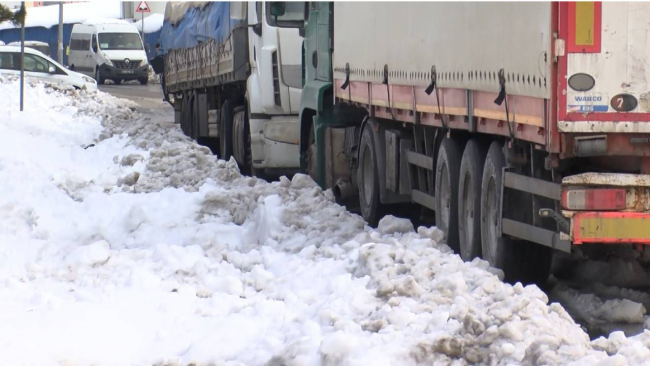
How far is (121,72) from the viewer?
166ft

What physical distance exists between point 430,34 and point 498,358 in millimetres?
4519

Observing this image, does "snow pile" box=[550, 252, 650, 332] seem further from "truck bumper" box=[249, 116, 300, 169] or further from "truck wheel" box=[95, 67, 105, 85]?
"truck wheel" box=[95, 67, 105, 85]

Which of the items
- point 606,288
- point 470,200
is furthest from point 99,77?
point 606,288

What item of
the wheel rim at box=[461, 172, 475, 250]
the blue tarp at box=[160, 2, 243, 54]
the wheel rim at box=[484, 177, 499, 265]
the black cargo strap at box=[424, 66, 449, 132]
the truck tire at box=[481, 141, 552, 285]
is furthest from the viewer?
the blue tarp at box=[160, 2, 243, 54]

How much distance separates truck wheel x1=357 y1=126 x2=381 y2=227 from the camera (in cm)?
1327

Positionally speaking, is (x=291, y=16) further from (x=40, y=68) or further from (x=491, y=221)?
(x=40, y=68)

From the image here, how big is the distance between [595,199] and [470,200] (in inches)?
85.2

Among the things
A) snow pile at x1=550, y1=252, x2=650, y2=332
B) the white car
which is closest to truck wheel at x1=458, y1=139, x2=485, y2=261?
snow pile at x1=550, y1=252, x2=650, y2=332

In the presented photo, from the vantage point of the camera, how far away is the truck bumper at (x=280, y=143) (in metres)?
17.5

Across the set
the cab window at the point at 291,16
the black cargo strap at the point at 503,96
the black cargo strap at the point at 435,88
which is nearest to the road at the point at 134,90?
the cab window at the point at 291,16

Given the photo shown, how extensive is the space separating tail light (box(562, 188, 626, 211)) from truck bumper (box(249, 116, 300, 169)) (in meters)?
9.37

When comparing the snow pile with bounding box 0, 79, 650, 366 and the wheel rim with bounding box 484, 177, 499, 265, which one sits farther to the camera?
the wheel rim with bounding box 484, 177, 499, 265

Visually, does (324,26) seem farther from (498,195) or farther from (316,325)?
(316,325)

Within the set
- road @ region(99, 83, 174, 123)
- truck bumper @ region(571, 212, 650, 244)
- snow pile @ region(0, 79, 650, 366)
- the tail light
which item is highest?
the tail light
